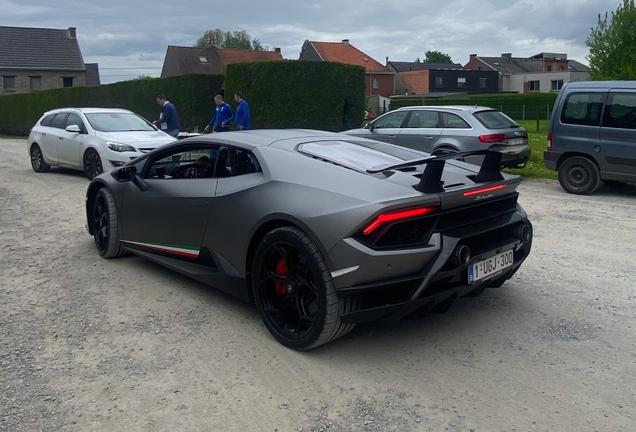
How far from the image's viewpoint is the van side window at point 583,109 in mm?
10391

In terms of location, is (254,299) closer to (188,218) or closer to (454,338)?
(188,218)

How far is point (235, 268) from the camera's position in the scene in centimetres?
451

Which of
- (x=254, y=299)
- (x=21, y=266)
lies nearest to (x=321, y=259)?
(x=254, y=299)

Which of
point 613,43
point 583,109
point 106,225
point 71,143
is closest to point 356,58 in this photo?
point 613,43

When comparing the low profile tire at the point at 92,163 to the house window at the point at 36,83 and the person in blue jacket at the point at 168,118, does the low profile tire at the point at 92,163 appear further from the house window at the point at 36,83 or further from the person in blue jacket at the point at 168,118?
the house window at the point at 36,83

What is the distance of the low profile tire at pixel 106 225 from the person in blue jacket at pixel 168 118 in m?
8.44

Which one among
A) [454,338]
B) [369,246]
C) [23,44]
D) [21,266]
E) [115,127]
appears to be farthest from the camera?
[23,44]

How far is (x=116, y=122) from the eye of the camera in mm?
12875

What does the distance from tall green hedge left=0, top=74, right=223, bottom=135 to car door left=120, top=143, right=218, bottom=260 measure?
1903 cm

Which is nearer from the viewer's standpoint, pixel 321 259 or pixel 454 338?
pixel 321 259

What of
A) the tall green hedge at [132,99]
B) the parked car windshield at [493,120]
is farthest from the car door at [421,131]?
the tall green hedge at [132,99]

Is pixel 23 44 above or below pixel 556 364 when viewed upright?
above

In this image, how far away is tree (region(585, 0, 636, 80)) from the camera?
96.4ft

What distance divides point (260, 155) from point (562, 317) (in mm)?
2554
